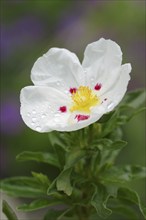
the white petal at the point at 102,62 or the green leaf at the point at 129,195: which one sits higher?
the white petal at the point at 102,62

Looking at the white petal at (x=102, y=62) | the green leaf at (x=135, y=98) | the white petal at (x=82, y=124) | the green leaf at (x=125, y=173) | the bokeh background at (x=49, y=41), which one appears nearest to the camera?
the white petal at (x=82, y=124)

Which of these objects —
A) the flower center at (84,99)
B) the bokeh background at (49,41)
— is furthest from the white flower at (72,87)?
the bokeh background at (49,41)

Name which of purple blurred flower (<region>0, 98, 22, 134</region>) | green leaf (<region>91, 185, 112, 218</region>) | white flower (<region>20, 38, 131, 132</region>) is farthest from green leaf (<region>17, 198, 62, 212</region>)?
Answer: purple blurred flower (<region>0, 98, 22, 134</region>)

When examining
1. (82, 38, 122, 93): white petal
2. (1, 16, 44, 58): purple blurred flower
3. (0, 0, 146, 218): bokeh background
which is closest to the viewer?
(82, 38, 122, 93): white petal

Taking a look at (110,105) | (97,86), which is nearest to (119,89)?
(110,105)

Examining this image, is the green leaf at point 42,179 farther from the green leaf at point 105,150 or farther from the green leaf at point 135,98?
the green leaf at point 135,98

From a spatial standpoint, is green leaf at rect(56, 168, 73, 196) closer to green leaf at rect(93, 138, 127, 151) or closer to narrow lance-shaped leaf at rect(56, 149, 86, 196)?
narrow lance-shaped leaf at rect(56, 149, 86, 196)

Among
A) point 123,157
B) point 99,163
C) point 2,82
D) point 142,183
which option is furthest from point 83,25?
point 99,163
